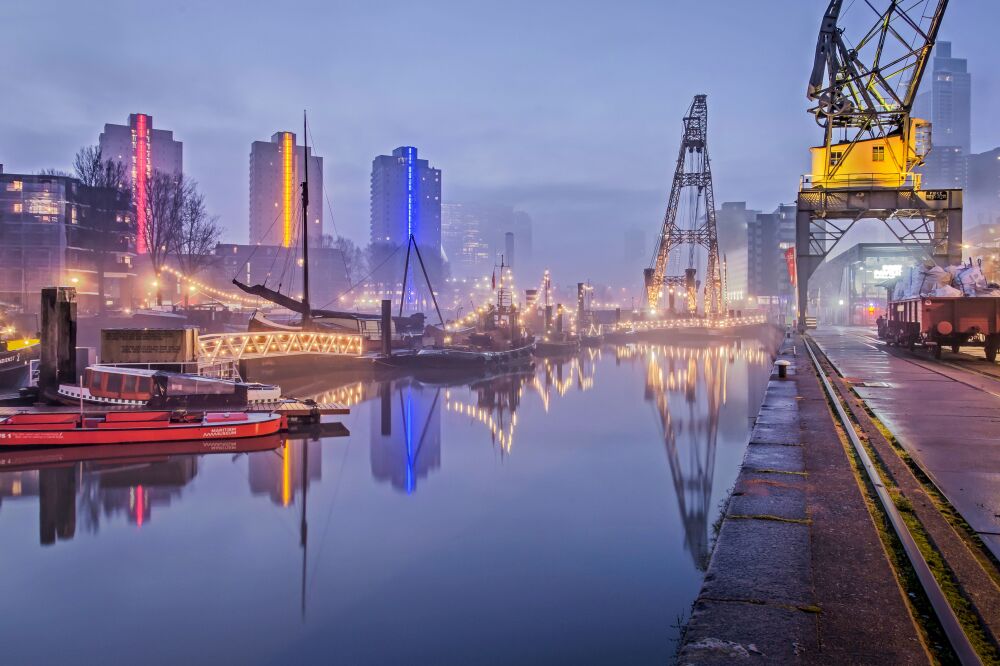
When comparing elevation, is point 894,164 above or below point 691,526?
above

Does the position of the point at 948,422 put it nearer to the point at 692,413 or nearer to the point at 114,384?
the point at 692,413

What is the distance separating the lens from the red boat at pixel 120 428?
2135 cm

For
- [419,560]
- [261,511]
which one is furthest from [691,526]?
[261,511]

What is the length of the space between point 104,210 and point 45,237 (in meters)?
7.68

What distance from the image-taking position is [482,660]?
29.0 feet

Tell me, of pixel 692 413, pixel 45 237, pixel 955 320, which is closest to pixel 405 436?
pixel 692 413

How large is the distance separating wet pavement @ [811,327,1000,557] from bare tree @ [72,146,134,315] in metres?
72.0

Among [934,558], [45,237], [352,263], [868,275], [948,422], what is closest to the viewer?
[934,558]

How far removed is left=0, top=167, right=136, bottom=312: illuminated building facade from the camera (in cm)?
6881

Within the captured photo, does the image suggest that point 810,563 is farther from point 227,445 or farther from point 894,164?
point 894,164

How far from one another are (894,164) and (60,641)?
149ft

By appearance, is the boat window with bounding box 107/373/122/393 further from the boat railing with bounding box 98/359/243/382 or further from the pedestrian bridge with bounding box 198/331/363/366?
the pedestrian bridge with bounding box 198/331/363/366

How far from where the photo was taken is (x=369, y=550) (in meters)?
13.6

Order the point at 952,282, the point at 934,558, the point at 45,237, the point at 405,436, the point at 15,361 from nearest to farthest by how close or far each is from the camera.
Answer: the point at 934,558
the point at 405,436
the point at 952,282
the point at 15,361
the point at 45,237
